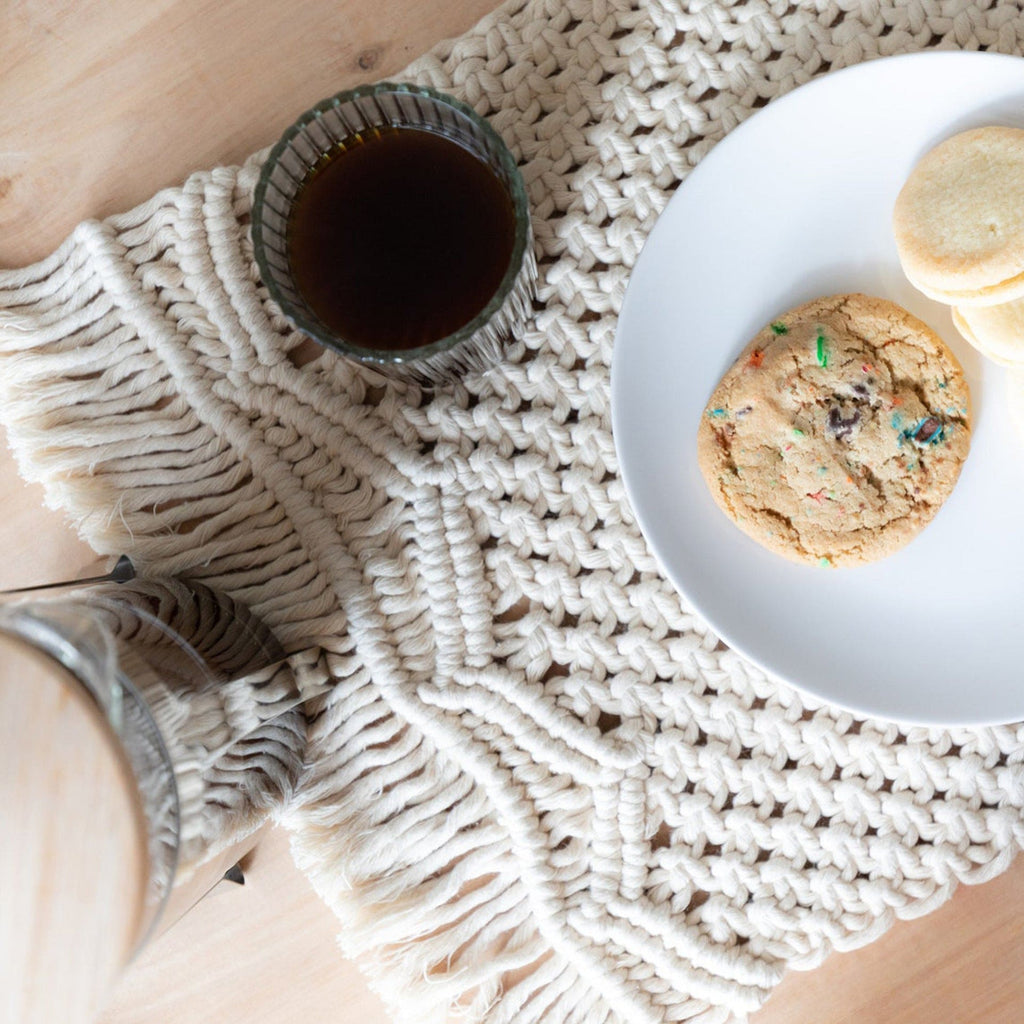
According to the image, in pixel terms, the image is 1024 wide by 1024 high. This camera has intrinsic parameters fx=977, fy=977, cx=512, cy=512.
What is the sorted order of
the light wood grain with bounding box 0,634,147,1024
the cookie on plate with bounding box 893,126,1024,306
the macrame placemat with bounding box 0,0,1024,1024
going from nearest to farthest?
1. the light wood grain with bounding box 0,634,147,1024
2. the cookie on plate with bounding box 893,126,1024,306
3. the macrame placemat with bounding box 0,0,1024,1024

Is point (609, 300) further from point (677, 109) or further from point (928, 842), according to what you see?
point (928, 842)

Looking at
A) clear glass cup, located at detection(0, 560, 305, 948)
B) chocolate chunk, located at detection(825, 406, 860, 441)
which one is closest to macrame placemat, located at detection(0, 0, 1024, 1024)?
clear glass cup, located at detection(0, 560, 305, 948)

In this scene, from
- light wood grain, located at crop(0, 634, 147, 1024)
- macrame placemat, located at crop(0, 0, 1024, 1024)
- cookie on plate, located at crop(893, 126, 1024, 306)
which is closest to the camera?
light wood grain, located at crop(0, 634, 147, 1024)

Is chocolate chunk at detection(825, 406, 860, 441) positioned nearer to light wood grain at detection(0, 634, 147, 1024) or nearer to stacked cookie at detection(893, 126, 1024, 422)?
stacked cookie at detection(893, 126, 1024, 422)

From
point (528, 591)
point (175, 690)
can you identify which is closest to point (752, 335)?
point (528, 591)

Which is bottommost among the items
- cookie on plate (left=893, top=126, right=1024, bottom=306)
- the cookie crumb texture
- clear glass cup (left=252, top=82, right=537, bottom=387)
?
the cookie crumb texture

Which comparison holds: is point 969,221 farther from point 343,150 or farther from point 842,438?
point 343,150

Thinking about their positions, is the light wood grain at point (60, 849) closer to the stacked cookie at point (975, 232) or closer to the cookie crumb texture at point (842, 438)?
the cookie crumb texture at point (842, 438)

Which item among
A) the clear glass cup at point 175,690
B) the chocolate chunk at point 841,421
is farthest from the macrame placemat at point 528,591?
the chocolate chunk at point 841,421
